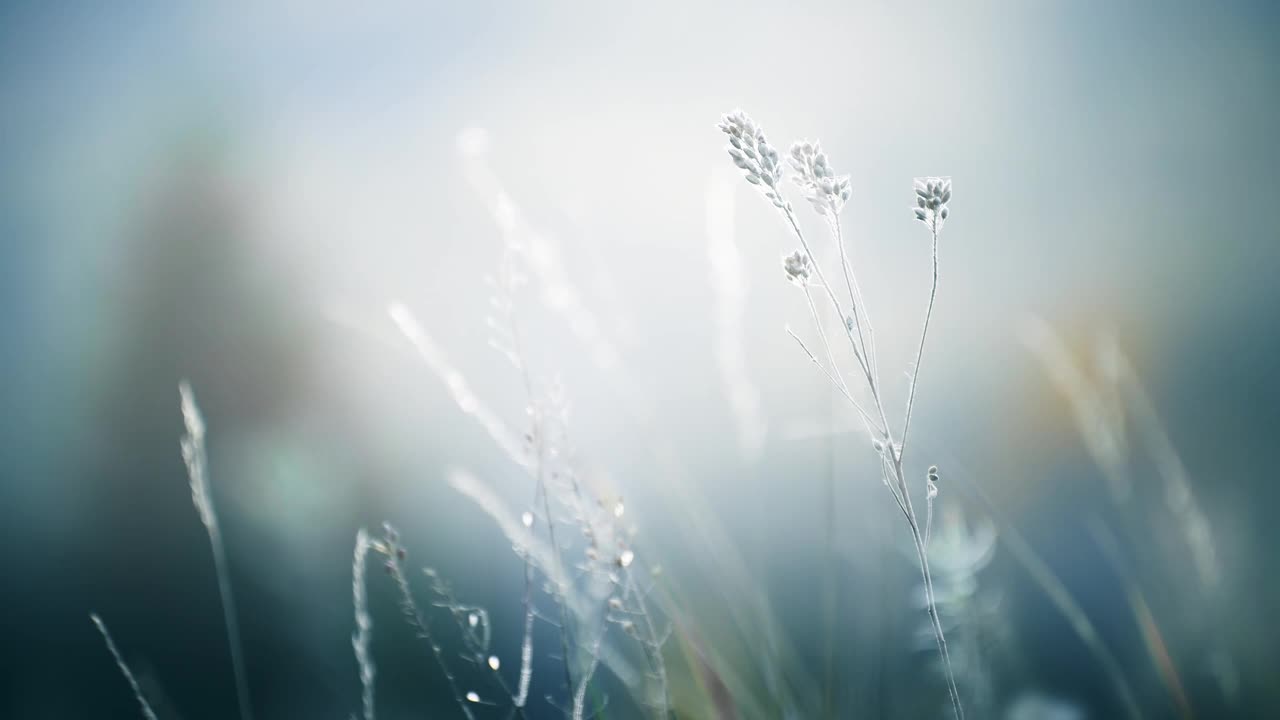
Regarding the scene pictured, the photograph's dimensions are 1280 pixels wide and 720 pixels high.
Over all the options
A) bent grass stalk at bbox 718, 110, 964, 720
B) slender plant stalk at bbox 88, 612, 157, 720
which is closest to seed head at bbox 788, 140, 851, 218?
bent grass stalk at bbox 718, 110, 964, 720

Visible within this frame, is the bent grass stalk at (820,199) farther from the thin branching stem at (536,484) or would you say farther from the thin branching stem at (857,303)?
the thin branching stem at (536,484)

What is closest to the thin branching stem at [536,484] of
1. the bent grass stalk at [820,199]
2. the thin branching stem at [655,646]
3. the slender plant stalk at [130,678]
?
the thin branching stem at [655,646]

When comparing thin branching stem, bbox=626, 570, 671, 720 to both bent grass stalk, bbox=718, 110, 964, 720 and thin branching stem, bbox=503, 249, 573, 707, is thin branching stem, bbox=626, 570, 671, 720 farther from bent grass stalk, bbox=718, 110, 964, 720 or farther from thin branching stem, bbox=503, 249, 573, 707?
bent grass stalk, bbox=718, 110, 964, 720

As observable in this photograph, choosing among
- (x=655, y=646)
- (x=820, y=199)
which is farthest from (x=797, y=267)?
(x=655, y=646)

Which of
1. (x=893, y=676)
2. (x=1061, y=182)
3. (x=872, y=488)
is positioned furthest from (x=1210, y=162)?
(x=893, y=676)

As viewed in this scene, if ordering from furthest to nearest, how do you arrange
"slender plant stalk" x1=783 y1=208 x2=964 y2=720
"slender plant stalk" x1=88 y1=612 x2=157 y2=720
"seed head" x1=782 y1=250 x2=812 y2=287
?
"slender plant stalk" x1=88 y1=612 x2=157 y2=720 → "seed head" x1=782 y1=250 x2=812 y2=287 → "slender plant stalk" x1=783 y1=208 x2=964 y2=720

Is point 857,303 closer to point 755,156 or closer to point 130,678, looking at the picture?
point 755,156
